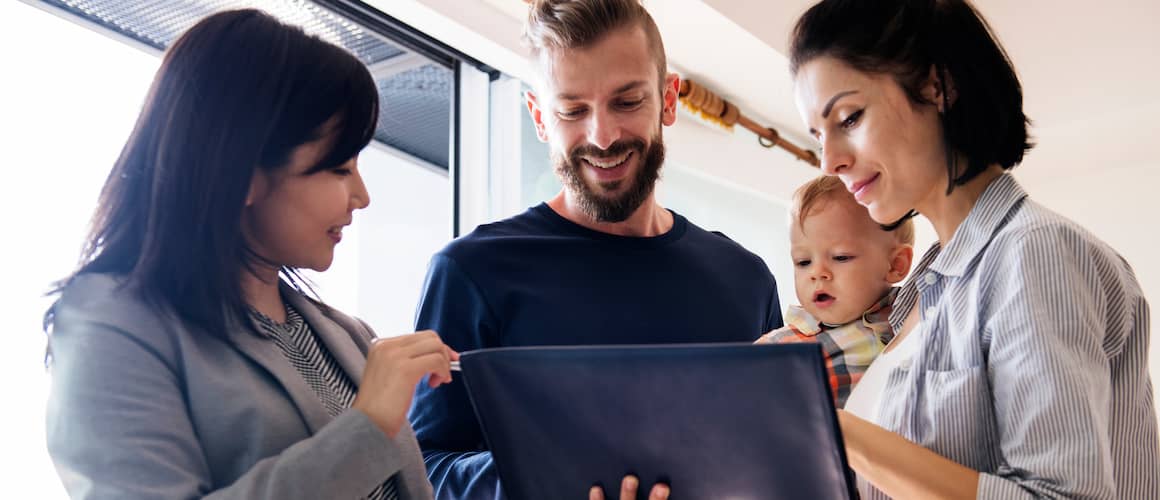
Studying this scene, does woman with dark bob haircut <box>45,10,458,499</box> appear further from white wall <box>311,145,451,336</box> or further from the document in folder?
white wall <box>311,145,451,336</box>

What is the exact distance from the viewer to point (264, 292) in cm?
111

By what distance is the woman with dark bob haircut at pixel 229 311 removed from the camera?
2.81 ft

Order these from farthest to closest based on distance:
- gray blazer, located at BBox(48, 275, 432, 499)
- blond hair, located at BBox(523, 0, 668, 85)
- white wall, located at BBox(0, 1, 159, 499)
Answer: white wall, located at BBox(0, 1, 159, 499)
blond hair, located at BBox(523, 0, 668, 85)
gray blazer, located at BBox(48, 275, 432, 499)

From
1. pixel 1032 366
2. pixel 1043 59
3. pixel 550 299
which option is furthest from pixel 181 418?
pixel 1043 59

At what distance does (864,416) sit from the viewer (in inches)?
48.9

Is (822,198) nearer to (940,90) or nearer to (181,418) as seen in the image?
(940,90)

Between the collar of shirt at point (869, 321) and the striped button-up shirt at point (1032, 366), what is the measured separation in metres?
0.73

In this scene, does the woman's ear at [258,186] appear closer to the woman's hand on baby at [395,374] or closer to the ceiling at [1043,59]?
the woman's hand on baby at [395,374]

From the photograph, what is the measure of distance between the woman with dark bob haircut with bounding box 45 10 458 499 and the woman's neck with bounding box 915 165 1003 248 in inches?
24.5

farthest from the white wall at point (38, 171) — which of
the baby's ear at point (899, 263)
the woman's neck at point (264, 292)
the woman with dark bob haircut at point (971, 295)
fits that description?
the baby's ear at point (899, 263)

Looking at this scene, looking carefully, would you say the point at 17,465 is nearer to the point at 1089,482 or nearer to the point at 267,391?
the point at 267,391

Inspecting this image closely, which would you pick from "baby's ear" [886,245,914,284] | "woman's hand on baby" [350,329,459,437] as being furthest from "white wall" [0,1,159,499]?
"baby's ear" [886,245,914,284]

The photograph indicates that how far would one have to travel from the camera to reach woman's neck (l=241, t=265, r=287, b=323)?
1.08 meters

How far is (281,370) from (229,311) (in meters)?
0.08
